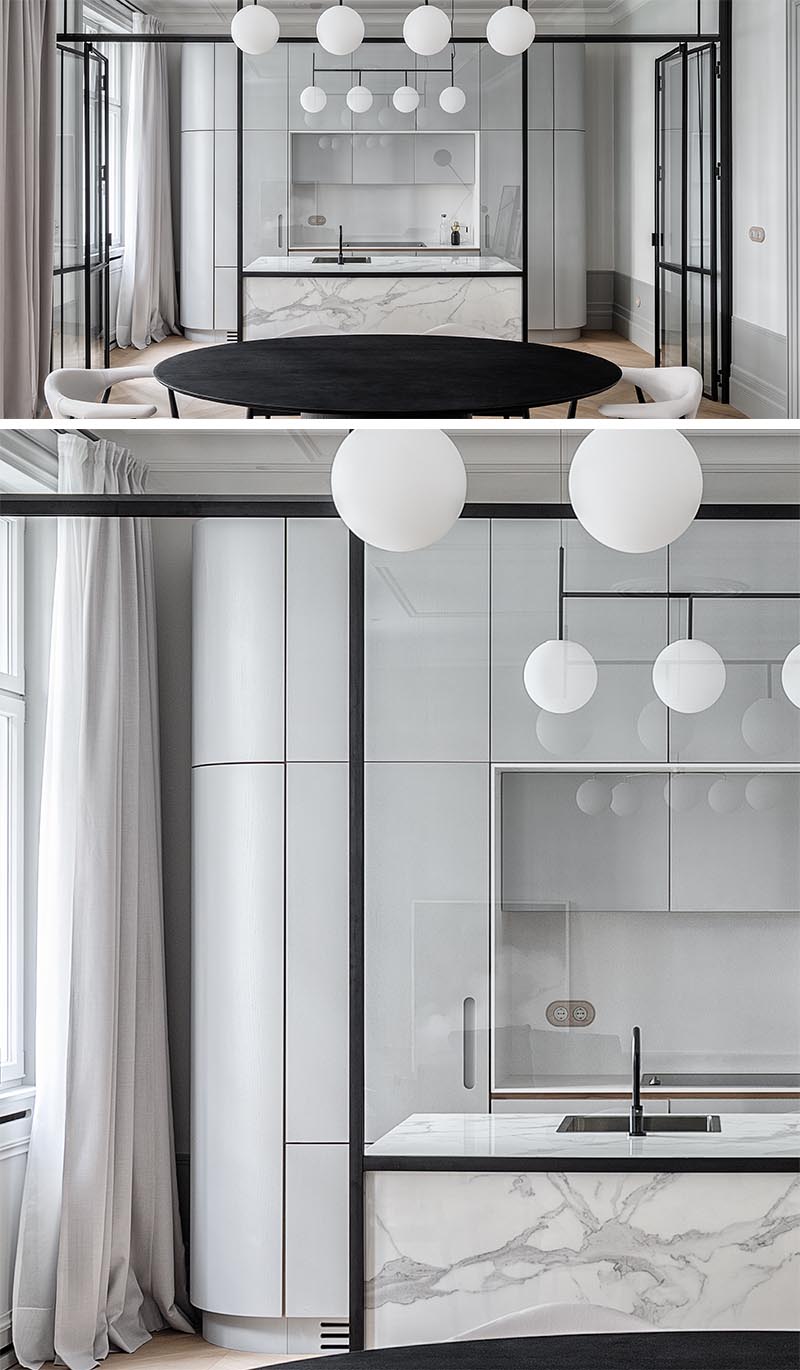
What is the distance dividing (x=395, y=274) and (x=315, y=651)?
2135mm

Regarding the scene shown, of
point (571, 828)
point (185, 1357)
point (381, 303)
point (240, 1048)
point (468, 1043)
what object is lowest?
point (185, 1357)

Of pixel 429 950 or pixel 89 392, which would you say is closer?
pixel 89 392

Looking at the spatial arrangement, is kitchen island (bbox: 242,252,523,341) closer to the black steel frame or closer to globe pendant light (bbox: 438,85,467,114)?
globe pendant light (bbox: 438,85,467,114)

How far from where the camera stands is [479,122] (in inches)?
30.3

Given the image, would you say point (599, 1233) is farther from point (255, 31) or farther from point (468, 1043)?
point (255, 31)

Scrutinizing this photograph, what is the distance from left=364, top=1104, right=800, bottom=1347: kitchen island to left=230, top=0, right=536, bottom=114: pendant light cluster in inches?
59.4

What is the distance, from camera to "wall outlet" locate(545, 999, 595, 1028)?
196 cm

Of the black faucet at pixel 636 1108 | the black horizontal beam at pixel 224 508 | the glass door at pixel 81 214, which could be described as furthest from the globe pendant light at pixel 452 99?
the black faucet at pixel 636 1108

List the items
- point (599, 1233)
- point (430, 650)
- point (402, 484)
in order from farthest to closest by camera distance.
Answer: point (430, 650), point (599, 1233), point (402, 484)

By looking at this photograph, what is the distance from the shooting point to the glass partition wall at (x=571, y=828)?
1.88 metres

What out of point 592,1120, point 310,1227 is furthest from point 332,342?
point 310,1227

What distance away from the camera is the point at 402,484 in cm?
92

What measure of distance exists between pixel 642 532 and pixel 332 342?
0.30 meters

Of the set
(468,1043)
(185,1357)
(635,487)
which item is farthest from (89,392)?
(185,1357)
